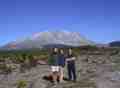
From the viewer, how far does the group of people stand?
18.9m

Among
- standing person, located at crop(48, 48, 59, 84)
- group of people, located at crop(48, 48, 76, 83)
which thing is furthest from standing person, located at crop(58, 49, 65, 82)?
standing person, located at crop(48, 48, 59, 84)

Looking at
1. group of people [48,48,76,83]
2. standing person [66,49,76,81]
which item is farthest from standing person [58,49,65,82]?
standing person [66,49,76,81]

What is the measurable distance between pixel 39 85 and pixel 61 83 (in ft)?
4.00

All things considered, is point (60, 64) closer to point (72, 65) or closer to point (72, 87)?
point (72, 65)

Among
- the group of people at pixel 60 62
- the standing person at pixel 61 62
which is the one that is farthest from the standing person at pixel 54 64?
the standing person at pixel 61 62

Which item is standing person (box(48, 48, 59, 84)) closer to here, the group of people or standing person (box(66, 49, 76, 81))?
the group of people

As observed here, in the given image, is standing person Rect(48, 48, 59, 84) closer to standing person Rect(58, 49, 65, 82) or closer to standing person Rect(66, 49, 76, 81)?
standing person Rect(58, 49, 65, 82)

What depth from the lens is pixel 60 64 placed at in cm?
1947

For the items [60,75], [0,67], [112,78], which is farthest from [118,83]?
[0,67]

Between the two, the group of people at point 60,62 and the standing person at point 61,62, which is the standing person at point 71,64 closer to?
the group of people at point 60,62

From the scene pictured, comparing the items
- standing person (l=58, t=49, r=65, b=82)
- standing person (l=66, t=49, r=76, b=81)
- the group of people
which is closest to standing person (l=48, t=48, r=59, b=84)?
the group of people

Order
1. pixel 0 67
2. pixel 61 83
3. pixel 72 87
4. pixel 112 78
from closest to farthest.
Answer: pixel 72 87 < pixel 61 83 < pixel 112 78 < pixel 0 67

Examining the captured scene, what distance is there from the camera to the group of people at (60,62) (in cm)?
1888

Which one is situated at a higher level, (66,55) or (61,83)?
(66,55)
